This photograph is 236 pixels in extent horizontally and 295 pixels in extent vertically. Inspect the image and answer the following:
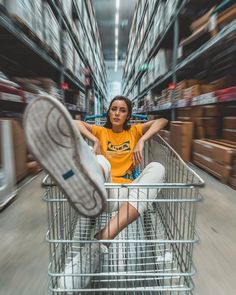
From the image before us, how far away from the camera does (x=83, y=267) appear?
761mm

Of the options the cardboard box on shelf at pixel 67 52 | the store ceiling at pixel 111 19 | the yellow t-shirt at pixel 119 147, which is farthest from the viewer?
the store ceiling at pixel 111 19

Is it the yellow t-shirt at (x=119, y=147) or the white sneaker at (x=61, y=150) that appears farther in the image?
the yellow t-shirt at (x=119, y=147)

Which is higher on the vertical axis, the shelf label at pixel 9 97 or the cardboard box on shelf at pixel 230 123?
the shelf label at pixel 9 97

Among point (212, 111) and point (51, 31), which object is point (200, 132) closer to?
point (212, 111)

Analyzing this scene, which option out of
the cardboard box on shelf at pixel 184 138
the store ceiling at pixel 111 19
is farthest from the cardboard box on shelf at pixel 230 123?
the store ceiling at pixel 111 19

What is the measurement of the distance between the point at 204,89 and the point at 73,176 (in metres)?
2.44

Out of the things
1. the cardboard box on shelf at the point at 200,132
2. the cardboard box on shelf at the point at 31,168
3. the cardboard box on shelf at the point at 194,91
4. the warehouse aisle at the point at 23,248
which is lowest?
the warehouse aisle at the point at 23,248

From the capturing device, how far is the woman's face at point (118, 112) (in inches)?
57.4

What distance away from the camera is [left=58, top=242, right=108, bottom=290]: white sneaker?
74 centimetres

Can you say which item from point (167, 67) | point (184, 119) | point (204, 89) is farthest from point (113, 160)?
point (167, 67)

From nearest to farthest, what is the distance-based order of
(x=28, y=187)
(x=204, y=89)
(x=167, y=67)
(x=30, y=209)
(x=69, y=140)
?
1. (x=69, y=140)
2. (x=30, y=209)
3. (x=28, y=187)
4. (x=204, y=89)
5. (x=167, y=67)

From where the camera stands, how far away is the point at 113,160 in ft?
4.59

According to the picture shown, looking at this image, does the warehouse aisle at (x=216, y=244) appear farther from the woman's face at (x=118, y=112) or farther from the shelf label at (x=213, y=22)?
the shelf label at (x=213, y=22)

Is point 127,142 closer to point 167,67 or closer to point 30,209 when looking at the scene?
point 30,209
